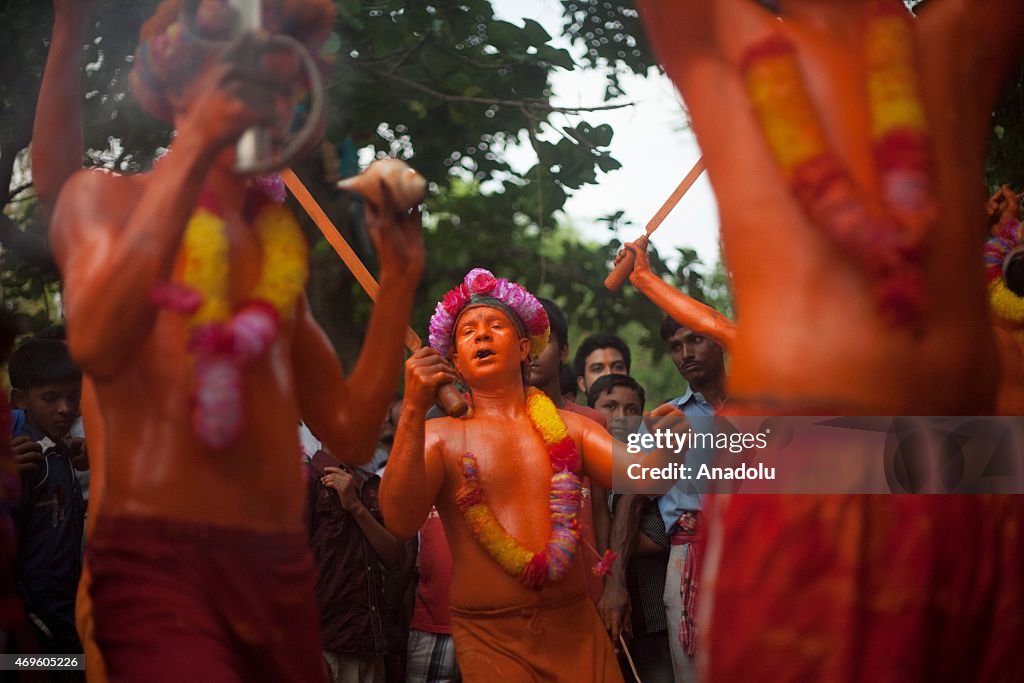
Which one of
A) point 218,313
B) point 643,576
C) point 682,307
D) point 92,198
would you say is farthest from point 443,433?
point 92,198

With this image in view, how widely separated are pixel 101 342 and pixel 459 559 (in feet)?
6.65

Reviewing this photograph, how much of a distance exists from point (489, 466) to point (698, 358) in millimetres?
1844

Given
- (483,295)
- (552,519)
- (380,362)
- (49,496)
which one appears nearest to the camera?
(380,362)

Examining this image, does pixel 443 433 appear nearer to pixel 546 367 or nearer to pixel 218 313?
pixel 546 367

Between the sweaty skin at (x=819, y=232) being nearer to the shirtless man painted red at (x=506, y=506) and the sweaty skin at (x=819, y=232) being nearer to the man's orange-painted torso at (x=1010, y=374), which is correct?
the man's orange-painted torso at (x=1010, y=374)

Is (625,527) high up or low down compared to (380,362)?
down

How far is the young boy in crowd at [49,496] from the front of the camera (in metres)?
3.95

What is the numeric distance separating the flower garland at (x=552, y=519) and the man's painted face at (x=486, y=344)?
0.81 ft

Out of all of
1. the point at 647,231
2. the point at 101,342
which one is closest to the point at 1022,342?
the point at 647,231

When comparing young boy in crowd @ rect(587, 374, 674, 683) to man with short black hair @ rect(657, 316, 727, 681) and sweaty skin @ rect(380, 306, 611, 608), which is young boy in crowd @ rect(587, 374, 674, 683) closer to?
man with short black hair @ rect(657, 316, 727, 681)

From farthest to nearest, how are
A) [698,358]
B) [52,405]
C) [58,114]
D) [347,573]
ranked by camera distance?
[698,358]
[347,573]
[52,405]
[58,114]

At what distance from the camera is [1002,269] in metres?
3.90

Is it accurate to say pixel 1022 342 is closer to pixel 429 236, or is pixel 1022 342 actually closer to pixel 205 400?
pixel 205 400

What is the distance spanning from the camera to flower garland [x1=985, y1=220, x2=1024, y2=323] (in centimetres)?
381
